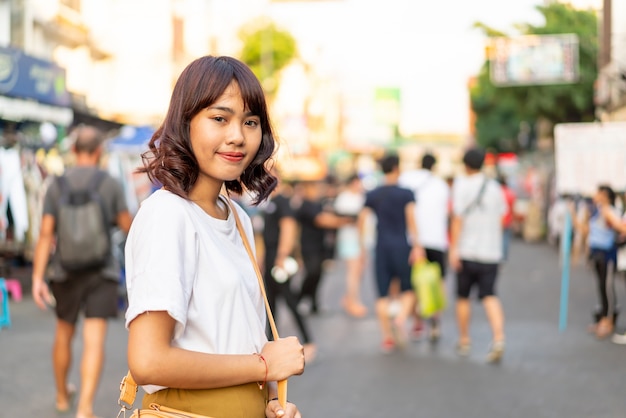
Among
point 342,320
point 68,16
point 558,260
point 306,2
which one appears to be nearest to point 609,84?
point 558,260

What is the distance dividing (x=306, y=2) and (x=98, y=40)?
86297 mm

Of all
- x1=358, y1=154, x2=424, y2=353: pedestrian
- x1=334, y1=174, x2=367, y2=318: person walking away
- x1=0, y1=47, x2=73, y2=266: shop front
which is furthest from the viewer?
x1=334, y1=174, x2=367, y2=318: person walking away

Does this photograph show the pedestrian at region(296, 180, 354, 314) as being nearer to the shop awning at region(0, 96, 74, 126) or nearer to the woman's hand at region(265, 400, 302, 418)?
the shop awning at region(0, 96, 74, 126)

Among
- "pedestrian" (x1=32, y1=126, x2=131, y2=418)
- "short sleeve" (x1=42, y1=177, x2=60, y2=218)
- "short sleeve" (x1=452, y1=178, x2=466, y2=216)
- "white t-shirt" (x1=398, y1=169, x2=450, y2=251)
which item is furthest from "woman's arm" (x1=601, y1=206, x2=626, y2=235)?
"short sleeve" (x1=42, y1=177, x2=60, y2=218)

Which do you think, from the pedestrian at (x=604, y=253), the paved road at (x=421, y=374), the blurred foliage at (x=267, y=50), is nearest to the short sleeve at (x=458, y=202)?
the paved road at (x=421, y=374)

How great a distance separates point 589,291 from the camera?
53.6 ft

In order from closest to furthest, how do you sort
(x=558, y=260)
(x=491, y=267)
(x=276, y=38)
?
(x=491, y=267), (x=558, y=260), (x=276, y=38)

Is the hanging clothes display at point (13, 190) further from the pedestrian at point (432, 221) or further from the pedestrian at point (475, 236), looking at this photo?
the pedestrian at point (475, 236)

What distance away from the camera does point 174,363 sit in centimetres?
210

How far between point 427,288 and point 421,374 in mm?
1523

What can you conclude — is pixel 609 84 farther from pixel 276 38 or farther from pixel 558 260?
pixel 276 38

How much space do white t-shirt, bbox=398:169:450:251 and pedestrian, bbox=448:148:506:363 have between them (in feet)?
3.18

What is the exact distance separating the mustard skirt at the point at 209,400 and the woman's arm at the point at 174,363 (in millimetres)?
44

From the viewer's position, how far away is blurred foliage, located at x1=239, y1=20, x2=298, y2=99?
54.3 m
